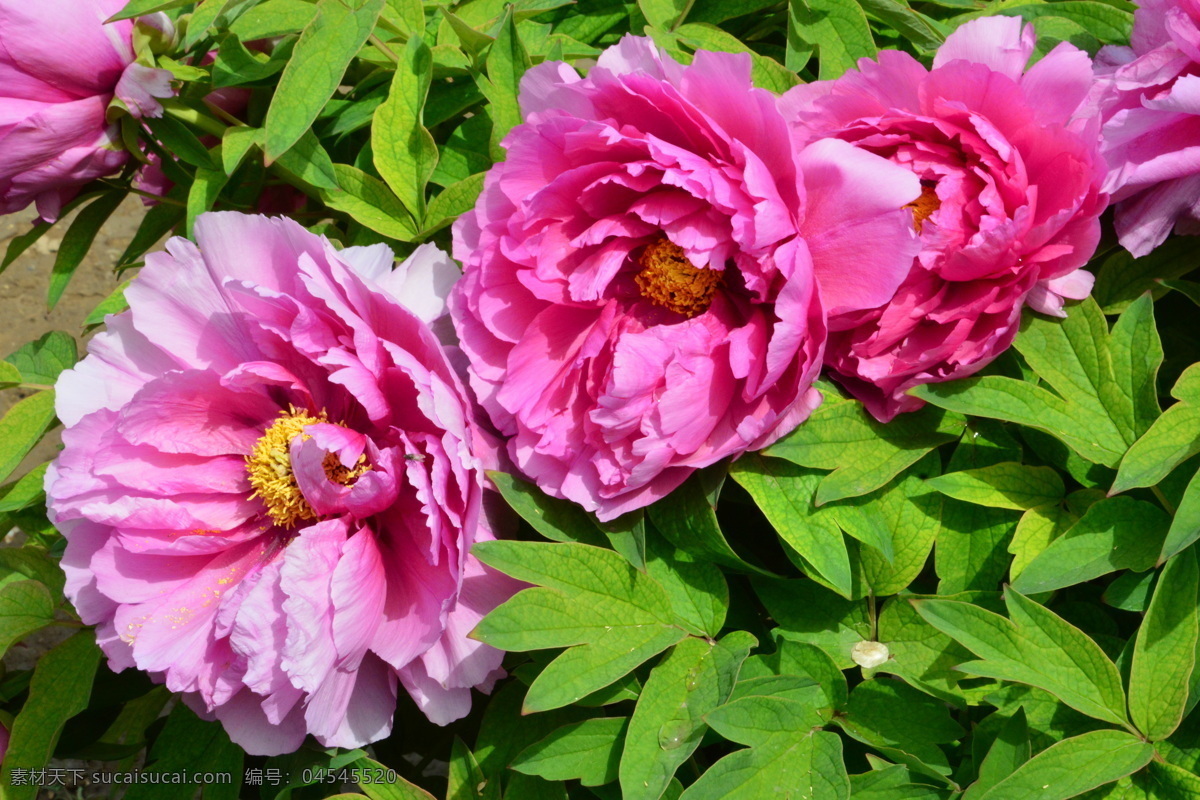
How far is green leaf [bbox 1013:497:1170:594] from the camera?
0.82m

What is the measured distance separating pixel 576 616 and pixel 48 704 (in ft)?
1.97

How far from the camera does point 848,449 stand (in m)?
0.86

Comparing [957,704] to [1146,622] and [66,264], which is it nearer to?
[1146,622]

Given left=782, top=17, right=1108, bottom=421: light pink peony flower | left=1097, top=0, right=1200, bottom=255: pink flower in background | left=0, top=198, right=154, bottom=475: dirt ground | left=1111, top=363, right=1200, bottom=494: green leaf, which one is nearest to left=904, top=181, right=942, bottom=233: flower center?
left=782, top=17, right=1108, bottom=421: light pink peony flower

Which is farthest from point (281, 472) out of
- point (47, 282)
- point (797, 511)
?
point (47, 282)

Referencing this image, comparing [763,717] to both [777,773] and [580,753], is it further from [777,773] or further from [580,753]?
[580,753]

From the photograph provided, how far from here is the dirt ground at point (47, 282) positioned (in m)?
3.38

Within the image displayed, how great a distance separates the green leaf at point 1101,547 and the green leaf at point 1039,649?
0.08 feet

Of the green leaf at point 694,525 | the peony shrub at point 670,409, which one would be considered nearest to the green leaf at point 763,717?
the peony shrub at point 670,409

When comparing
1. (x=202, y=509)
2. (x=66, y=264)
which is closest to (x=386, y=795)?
(x=202, y=509)

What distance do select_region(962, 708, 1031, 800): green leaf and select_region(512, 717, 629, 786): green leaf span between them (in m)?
0.29

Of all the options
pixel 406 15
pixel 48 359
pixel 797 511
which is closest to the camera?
pixel 797 511

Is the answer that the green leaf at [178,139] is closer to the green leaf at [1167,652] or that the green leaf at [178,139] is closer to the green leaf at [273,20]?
the green leaf at [273,20]

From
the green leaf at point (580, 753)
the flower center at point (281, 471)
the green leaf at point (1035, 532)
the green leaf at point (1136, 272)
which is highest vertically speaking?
the green leaf at point (1136, 272)
